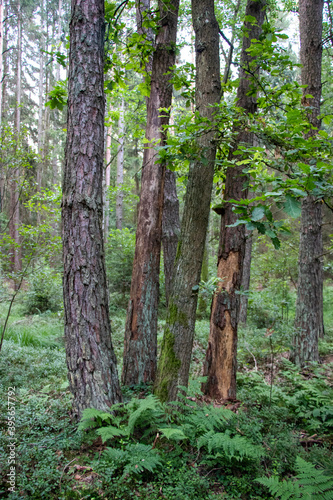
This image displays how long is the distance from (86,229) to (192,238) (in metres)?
1.16

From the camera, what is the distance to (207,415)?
2.91 m

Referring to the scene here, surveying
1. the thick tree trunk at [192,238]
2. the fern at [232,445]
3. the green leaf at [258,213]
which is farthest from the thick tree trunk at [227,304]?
the green leaf at [258,213]

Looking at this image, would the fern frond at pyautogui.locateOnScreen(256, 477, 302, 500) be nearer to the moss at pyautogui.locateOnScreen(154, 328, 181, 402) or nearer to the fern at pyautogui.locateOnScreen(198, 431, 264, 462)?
the fern at pyautogui.locateOnScreen(198, 431, 264, 462)

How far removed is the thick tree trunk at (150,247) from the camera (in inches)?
170

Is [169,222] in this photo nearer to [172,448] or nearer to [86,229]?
[86,229]

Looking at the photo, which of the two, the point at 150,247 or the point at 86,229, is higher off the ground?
the point at 86,229

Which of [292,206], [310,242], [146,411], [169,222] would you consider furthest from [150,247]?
[310,242]

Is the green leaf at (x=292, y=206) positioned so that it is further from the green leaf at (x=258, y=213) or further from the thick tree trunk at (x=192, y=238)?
the thick tree trunk at (x=192, y=238)

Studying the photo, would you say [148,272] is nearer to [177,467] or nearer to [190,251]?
[190,251]

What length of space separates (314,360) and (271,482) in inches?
157

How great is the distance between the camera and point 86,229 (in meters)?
3.11

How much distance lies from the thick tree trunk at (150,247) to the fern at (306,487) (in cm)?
242

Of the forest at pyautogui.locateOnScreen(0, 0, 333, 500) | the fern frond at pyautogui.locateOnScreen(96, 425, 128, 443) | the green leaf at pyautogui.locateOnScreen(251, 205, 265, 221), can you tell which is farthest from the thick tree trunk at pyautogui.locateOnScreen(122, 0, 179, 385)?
the green leaf at pyautogui.locateOnScreen(251, 205, 265, 221)

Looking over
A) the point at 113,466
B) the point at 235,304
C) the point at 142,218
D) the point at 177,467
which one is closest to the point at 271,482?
the point at 177,467
